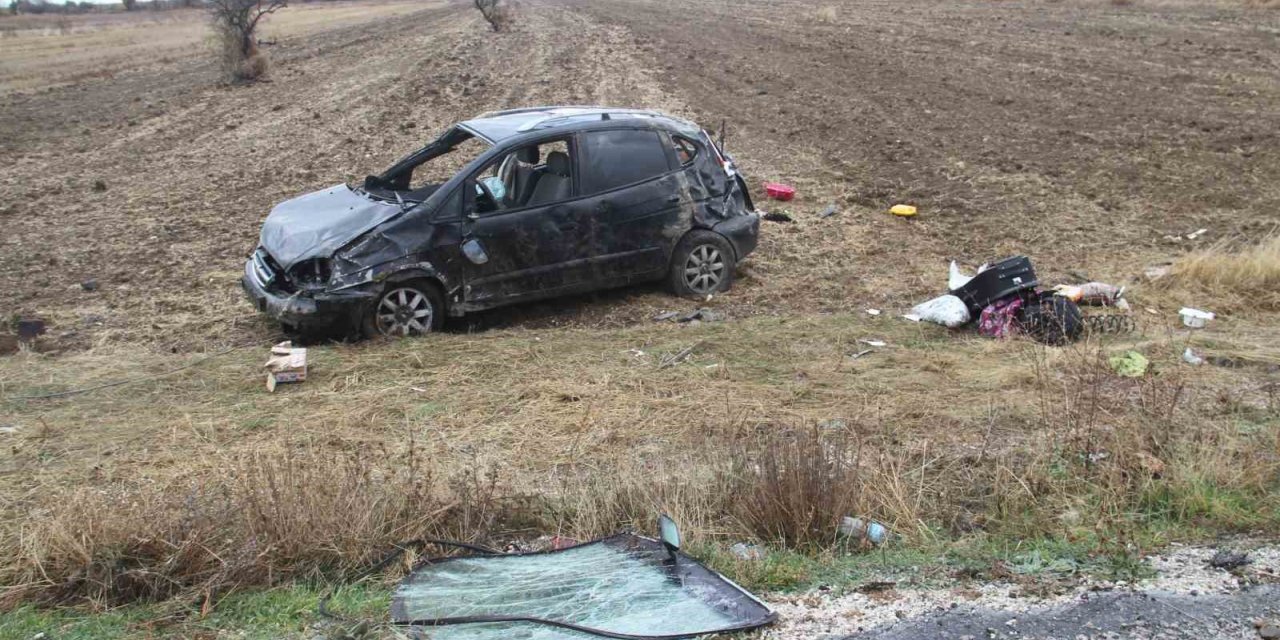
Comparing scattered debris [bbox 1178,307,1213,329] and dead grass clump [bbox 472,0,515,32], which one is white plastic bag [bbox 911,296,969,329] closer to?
scattered debris [bbox 1178,307,1213,329]

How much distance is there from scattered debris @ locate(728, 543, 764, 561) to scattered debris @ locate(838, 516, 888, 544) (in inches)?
17.6

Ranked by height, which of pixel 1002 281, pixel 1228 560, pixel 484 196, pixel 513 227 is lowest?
pixel 1228 560

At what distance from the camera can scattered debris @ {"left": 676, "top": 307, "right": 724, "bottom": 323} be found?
8348mm

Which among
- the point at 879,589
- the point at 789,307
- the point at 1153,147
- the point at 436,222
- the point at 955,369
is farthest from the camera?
the point at 1153,147

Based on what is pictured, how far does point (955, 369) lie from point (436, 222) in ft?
13.2

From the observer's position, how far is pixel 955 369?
6773 mm

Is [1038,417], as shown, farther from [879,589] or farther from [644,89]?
[644,89]

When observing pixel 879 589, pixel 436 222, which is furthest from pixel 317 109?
pixel 879 589

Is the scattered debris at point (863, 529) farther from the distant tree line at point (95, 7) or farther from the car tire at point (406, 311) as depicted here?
the distant tree line at point (95, 7)

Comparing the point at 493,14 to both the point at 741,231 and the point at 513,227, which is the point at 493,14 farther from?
the point at 513,227

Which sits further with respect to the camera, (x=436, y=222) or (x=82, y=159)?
(x=82, y=159)

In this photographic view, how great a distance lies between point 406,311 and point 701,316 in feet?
8.14

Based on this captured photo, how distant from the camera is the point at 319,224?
7691 mm

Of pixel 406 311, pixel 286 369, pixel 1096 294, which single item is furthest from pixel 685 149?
pixel 286 369
